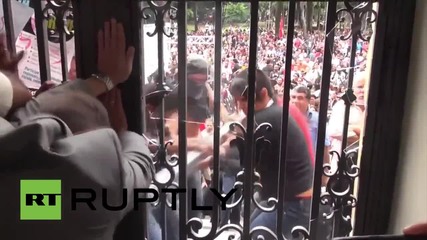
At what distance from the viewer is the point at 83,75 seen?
47.1 inches

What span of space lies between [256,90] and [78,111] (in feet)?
1.20

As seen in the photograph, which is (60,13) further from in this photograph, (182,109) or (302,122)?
(302,122)

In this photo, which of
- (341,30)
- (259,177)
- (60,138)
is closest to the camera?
(60,138)

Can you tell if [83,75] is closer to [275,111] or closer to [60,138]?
[60,138]

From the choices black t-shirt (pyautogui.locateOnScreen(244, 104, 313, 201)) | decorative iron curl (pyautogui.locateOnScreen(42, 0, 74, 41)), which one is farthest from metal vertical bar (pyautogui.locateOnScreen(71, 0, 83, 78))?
black t-shirt (pyautogui.locateOnScreen(244, 104, 313, 201))

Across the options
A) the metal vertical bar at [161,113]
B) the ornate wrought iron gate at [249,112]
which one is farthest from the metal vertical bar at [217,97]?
the metal vertical bar at [161,113]

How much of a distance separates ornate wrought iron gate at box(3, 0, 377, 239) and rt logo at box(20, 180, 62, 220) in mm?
268

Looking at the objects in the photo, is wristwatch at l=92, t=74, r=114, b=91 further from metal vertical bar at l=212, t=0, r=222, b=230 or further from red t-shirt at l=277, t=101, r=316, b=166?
red t-shirt at l=277, t=101, r=316, b=166

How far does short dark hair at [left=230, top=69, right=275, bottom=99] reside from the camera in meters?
1.21

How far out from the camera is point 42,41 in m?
1.21

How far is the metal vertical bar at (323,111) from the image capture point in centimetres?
116

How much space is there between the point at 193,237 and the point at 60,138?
0.46 metres

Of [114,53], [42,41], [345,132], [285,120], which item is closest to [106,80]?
[114,53]

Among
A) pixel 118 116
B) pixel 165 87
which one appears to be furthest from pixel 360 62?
pixel 118 116
